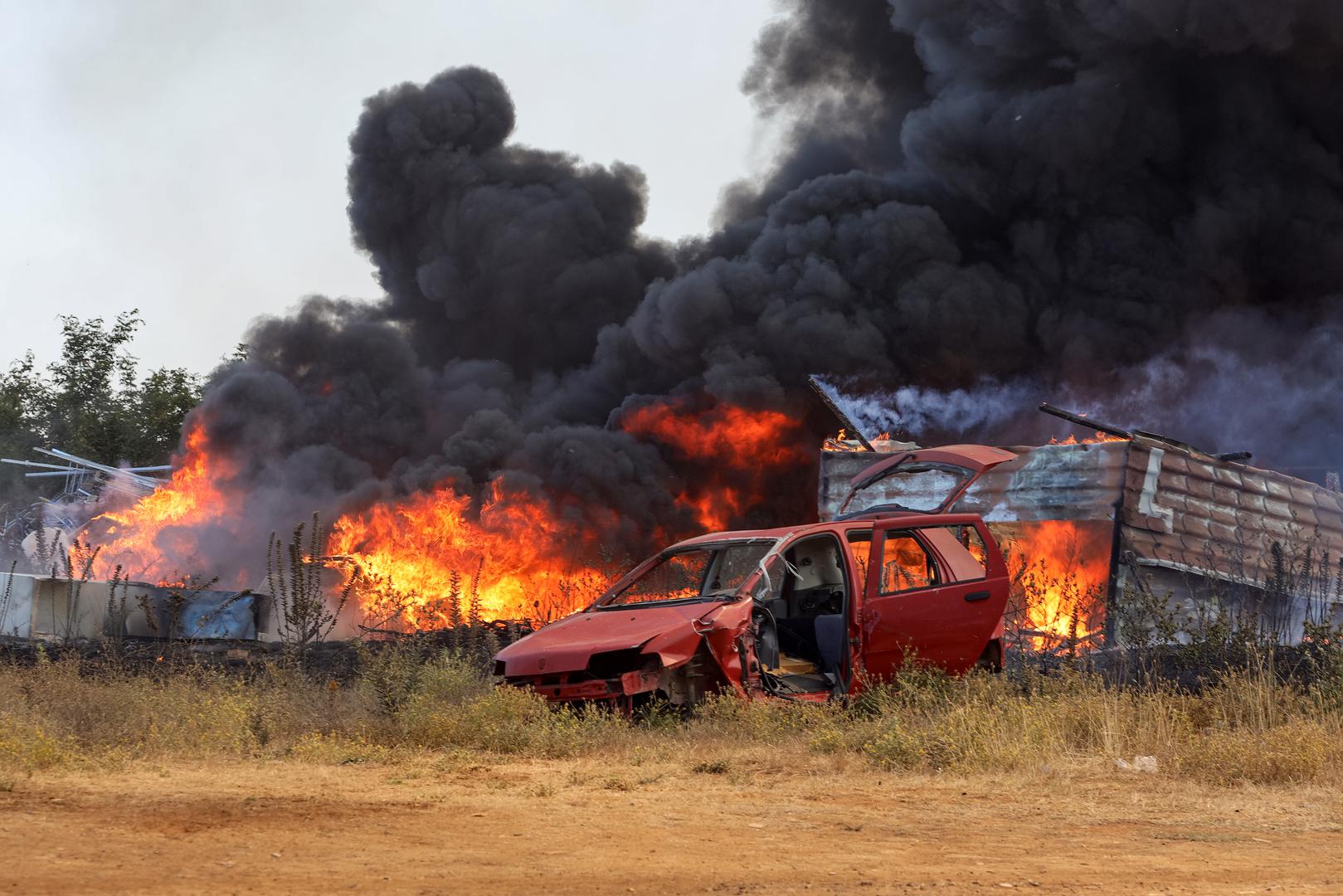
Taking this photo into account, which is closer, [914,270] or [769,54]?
[914,270]

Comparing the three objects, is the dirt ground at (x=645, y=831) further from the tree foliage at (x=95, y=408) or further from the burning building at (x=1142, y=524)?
the tree foliage at (x=95, y=408)

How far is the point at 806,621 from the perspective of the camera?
949 cm

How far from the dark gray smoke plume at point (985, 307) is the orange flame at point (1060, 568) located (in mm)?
8445

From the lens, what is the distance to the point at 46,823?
495cm

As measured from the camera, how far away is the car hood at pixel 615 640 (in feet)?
26.9

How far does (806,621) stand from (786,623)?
0.53ft

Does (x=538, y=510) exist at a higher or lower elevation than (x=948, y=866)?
higher

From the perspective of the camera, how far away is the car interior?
29.4 feet

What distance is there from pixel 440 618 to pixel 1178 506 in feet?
32.6

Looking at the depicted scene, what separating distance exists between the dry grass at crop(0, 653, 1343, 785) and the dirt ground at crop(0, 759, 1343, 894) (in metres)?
0.27

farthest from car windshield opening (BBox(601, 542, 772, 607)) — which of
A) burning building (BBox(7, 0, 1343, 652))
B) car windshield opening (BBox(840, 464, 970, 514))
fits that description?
burning building (BBox(7, 0, 1343, 652))

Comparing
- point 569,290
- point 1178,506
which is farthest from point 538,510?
point 1178,506

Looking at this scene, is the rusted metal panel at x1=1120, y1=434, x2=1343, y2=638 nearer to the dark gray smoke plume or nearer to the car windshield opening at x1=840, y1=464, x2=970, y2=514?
the car windshield opening at x1=840, y1=464, x2=970, y2=514

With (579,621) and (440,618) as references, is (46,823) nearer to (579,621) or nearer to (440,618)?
(579,621)
